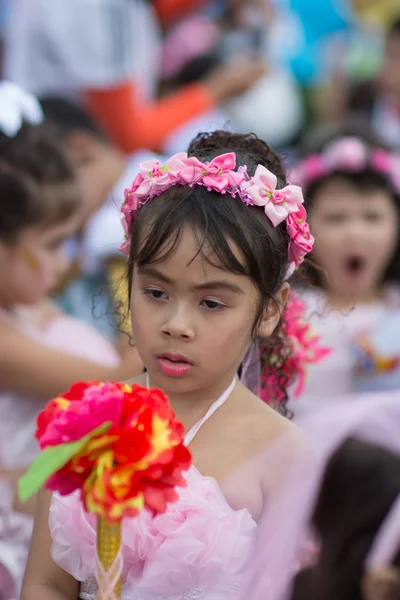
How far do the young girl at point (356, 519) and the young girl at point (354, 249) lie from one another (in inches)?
101

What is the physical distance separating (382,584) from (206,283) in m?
0.85

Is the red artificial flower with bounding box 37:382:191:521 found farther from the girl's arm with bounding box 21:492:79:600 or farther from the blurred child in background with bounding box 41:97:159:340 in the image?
the blurred child in background with bounding box 41:97:159:340

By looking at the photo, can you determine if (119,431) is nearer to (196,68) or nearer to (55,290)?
(55,290)

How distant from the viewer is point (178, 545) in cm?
195

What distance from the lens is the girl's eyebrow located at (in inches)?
79.8

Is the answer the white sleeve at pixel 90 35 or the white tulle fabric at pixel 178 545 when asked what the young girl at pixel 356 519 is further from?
the white sleeve at pixel 90 35

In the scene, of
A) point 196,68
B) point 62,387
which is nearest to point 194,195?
point 62,387

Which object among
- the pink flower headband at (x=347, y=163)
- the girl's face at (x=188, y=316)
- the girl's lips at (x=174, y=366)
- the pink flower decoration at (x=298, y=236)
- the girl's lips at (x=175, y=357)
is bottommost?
the girl's lips at (x=174, y=366)

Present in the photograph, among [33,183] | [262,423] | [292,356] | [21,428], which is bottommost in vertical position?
[262,423]

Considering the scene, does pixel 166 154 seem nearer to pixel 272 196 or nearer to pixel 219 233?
pixel 272 196

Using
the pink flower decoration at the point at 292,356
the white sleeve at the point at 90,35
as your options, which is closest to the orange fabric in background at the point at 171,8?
the white sleeve at the point at 90,35

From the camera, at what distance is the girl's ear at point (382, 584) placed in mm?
1309

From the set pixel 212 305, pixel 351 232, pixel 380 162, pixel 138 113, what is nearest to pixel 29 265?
pixel 212 305

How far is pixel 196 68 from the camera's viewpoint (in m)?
6.54
